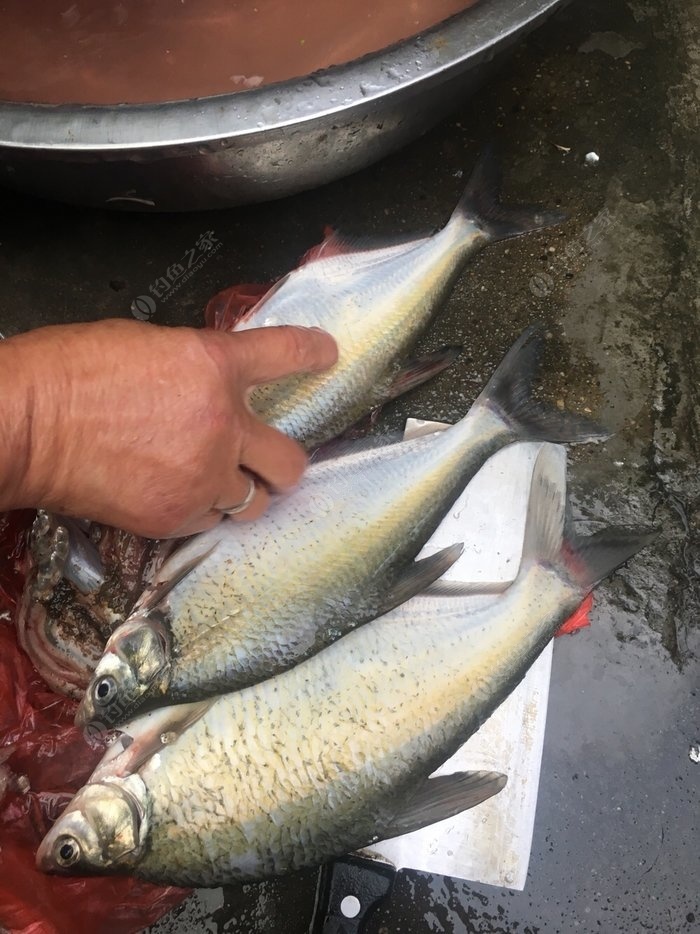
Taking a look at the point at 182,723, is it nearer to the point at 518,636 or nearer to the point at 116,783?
the point at 116,783

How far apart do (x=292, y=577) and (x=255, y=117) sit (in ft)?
3.77

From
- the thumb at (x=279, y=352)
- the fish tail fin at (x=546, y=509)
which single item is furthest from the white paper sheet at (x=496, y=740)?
the thumb at (x=279, y=352)

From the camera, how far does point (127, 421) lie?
1.50m

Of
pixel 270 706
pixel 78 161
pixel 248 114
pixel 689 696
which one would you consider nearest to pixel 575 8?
pixel 248 114

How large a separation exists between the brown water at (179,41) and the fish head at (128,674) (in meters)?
1.64

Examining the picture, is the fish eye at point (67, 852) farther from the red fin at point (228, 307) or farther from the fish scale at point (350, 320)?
the red fin at point (228, 307)

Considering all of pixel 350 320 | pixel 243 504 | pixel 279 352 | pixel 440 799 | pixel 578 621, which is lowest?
pixel 578 621

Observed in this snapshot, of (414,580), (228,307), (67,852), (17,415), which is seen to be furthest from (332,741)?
(228,307)

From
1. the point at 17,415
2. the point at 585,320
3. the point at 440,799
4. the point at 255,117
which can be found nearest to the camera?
the point at 17,415

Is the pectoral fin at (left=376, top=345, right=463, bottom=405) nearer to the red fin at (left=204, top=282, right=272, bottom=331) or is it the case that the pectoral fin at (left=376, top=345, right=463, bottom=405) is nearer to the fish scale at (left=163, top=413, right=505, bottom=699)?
the fish scale at (left=163, top=413, right=505, bottom=699)

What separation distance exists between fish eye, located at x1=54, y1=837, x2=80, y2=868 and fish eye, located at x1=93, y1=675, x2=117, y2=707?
13.3 inches

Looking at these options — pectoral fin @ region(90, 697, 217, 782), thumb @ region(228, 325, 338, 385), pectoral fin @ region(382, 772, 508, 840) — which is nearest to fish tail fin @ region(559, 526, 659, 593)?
pectoral fin @ region(382, 772, 508, 840)

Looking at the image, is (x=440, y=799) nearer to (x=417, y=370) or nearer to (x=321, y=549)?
(x=321, y=549)

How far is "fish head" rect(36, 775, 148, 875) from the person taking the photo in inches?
66.1
